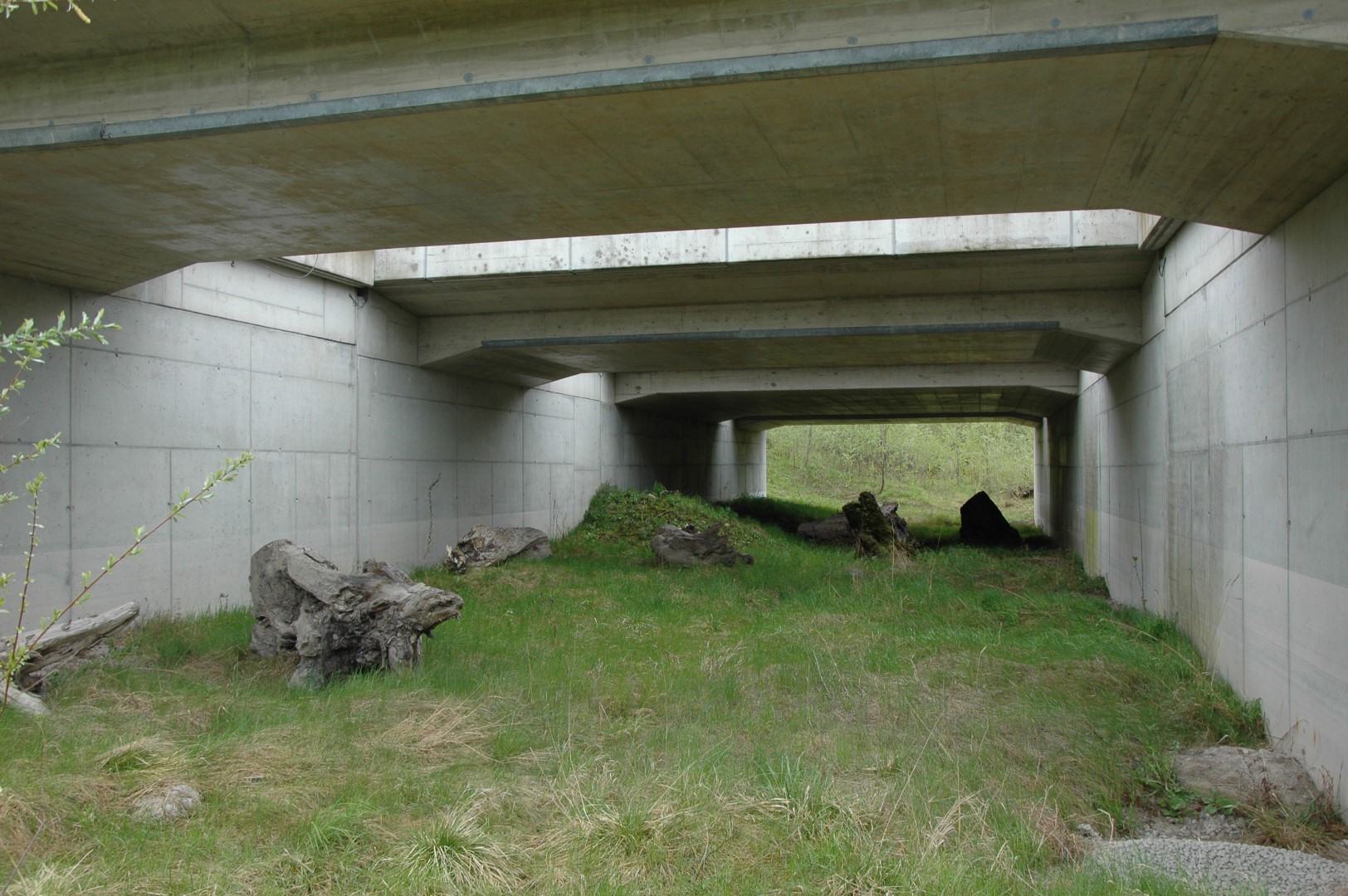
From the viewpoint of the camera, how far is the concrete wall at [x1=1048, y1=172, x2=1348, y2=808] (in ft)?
16.4

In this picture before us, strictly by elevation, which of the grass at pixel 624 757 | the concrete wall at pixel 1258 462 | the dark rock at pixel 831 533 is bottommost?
the grass at pixel 624 757

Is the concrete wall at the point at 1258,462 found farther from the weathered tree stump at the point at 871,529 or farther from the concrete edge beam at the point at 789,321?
the weathered tree stump at the point at 871,529

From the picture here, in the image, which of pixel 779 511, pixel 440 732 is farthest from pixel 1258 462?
pixel 779 511

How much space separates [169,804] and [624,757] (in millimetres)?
2312

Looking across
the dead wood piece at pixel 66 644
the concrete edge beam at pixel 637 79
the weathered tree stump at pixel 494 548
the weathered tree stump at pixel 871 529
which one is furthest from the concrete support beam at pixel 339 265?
the weathered tree stump at pixel 871 529

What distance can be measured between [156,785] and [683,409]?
21103 mm

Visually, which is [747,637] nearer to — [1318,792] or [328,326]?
[1318,792]

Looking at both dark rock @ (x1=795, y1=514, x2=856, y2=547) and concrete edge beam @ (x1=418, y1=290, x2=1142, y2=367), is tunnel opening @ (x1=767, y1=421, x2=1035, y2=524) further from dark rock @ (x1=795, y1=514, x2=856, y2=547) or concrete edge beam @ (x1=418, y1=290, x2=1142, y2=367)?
concrete edge beam @ (x1=418, y1=290, x2=1142, y2=367)

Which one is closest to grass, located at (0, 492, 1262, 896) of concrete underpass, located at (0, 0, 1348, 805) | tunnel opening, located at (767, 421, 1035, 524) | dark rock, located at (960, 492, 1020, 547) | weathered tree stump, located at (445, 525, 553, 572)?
concrete underpass, located at (0, 0, 1348, 805)

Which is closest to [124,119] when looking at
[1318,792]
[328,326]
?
[328,326]

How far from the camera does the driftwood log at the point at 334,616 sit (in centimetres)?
716

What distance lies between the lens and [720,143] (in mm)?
5676

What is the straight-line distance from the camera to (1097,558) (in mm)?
13953

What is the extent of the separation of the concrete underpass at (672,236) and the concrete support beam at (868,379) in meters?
3.93
